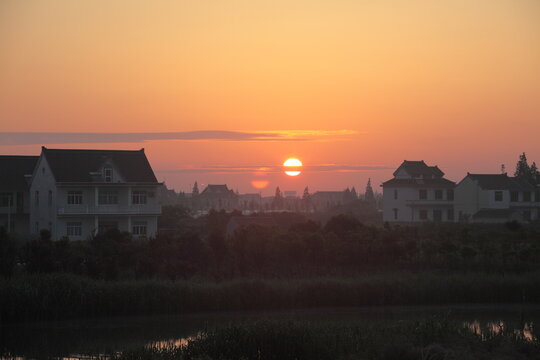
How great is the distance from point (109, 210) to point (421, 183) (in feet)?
97.3

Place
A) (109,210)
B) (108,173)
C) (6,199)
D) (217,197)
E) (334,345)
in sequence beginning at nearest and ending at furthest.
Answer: (334,345), (109,210), (108,173), (6,199), (217,197)

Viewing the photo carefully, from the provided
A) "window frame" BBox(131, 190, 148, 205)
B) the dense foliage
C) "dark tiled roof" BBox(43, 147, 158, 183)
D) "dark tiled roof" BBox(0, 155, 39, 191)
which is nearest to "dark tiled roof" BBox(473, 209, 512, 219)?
the dense foliage

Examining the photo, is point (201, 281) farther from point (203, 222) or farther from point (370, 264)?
point (203, 222)

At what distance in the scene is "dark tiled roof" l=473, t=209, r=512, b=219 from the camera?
59.2 meters

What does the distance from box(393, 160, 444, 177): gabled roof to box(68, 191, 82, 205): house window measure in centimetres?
3122

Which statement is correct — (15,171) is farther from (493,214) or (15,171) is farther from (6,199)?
(493,214)

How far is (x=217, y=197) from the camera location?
128625 mm

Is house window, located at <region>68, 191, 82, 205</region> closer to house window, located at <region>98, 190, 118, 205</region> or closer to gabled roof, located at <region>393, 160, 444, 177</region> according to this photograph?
house window, located at <region>98, 190, 118, 205</region>

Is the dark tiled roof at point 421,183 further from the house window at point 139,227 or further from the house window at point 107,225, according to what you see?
the house window at point 107,225

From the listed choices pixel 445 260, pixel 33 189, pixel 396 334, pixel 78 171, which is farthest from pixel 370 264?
pixel 33 189

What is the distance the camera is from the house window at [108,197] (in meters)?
44.0

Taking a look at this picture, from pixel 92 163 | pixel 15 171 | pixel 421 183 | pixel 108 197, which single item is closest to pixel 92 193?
pixel 108 197

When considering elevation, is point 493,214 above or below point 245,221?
above

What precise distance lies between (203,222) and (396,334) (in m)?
40.4
